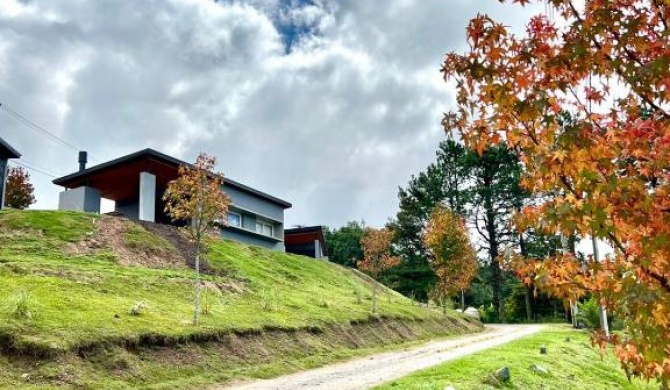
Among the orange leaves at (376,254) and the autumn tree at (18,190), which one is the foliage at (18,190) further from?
the orange leaves at (376,254)

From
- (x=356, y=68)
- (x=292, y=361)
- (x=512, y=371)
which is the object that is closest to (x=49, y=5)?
(x=356, y=68)

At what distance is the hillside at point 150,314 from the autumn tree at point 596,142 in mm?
8773

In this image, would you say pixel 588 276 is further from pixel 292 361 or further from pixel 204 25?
pixel 204 25

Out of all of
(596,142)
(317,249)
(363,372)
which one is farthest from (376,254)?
(596,142)

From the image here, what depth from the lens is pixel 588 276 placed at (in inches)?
166

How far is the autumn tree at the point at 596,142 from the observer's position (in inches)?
133

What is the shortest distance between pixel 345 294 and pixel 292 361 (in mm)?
14261

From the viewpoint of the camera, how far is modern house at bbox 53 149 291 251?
2928 cm

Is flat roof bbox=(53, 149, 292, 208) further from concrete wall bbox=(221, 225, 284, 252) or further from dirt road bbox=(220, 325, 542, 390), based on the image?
dirt road bbox=(220, 325, 542, 390)

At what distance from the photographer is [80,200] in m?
29.3

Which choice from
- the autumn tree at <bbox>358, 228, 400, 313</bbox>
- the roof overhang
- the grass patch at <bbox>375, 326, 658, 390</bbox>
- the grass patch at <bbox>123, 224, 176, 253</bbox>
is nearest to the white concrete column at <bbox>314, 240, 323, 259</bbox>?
the roof overhang

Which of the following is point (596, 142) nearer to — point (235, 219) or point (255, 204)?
point (235, 219)

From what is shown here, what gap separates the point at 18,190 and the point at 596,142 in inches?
1645

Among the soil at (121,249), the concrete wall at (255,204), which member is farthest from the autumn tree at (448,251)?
the soil at (121,249)
